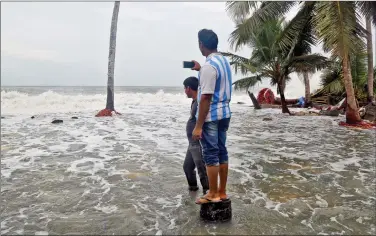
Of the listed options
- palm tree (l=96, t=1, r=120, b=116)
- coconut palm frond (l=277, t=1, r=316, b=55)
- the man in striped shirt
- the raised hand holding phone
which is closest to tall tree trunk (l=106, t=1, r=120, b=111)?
→ palm tree (l=96, t=1, r=120, b=116)

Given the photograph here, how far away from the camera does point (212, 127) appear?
136 inches

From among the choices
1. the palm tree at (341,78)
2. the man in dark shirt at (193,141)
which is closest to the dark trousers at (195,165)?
the man in dark shirt at (193,141)

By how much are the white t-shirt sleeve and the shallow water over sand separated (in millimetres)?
1401

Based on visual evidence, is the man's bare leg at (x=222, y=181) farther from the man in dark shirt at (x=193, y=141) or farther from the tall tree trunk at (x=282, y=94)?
the tall tree trunk at (x=282, y=94)

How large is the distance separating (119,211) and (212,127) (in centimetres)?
148

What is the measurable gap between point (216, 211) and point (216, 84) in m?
1.35

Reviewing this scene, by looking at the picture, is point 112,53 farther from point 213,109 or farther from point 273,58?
point 213,109

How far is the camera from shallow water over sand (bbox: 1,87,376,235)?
133 inches

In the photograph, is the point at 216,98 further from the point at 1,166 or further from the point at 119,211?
the point at 1,166

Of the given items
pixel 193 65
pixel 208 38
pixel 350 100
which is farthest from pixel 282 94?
pixel 208 38

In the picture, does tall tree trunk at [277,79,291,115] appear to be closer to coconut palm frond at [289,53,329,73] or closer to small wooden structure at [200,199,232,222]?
coconut palm frond at [289,53,329,73]

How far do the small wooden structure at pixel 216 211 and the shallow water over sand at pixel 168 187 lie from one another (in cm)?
8

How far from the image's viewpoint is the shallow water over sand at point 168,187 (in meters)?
3.38

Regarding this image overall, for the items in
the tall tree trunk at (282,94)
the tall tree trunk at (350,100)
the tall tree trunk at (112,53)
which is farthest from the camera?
the tall tree trunk at (282,94)
